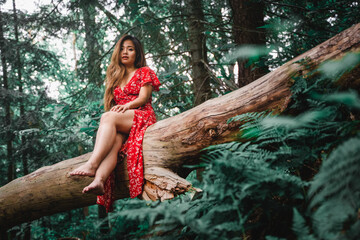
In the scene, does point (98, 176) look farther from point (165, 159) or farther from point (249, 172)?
point (249, 172)

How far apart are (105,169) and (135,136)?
52 cm

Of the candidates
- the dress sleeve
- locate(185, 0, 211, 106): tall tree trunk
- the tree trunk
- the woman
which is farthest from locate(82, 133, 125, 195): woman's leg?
locate(185, 0, 211, 106): tall tree trunk

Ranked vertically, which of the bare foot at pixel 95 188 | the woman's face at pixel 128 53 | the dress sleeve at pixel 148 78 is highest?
the woman's face at pixel 128 53

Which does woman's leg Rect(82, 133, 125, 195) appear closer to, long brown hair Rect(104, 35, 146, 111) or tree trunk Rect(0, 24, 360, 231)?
tree trunk Rect(0, 24, 360, 231)

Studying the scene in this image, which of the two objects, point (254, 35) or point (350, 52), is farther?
point (254, 35)

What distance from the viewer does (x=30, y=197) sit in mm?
3029

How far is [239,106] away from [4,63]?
7.14 metres

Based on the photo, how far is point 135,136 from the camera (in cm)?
271

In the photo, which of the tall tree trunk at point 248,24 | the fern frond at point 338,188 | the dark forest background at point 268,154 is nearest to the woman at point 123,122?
the dark forest background at point 268,154

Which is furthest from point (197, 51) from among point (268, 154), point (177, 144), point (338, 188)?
point (338, 188)

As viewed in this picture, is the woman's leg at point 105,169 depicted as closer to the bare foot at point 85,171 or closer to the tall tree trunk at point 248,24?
the bare foot at point 85,171

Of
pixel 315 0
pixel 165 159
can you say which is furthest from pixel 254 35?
pixel 165 159

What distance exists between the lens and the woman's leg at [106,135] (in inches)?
89.7

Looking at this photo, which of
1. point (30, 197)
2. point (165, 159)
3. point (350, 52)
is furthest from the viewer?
point (30, 197)
